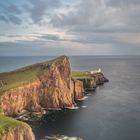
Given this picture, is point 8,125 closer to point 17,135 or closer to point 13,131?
point 13,131

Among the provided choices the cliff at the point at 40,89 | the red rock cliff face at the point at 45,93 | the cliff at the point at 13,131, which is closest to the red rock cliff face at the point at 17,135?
the cliff at the point at 13,131

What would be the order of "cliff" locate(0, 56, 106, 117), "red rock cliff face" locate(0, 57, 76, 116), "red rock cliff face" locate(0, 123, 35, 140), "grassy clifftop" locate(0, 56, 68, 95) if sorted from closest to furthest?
"red rock cliff face" locate(0, 123, 35, 140) < "red rock cliff face" locate(0, 57, 76, 116) < "cliff" locate(0, 56, 106, 117) < "grassy clifftop" locate(0, 56, 68, 95)

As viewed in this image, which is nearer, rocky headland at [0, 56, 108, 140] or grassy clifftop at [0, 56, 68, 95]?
rocky headland at [0, 56, 108, 140]

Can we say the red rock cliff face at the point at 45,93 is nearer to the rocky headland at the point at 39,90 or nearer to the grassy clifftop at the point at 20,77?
the rocky headland at the point at 39,90

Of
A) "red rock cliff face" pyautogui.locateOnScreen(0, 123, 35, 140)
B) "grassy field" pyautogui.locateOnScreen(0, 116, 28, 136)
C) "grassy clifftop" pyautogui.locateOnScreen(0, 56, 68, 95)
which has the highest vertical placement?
"grassy clifftop" pyautogui.locateOnScreen(0, 56, 68, 95)

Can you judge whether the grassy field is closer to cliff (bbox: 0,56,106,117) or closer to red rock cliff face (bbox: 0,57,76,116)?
cliff (bbox: 0,56,106,117)

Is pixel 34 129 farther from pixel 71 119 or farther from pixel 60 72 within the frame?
pixel 60 72

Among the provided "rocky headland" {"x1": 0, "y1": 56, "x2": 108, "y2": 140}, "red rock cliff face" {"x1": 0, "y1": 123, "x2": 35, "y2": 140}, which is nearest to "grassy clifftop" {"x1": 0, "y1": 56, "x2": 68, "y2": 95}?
"rocky headland" {"x1": 0, "y1": 56, "x2": 108, "y2": 140}

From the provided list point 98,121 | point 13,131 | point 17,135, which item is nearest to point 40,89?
point 98,121

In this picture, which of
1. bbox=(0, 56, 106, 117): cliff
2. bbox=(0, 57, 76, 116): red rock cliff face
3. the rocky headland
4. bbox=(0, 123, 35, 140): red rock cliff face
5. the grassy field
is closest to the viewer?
bbox=(0, 123, 35, 140): red rock cliff face
